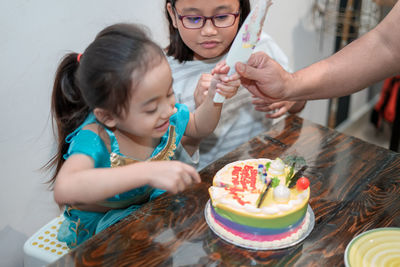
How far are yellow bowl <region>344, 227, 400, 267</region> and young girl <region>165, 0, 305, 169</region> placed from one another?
1.65 feet

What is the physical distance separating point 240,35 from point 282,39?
142 centimetres

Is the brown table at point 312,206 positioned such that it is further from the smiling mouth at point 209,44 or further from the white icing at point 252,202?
the smiling mouth at point 209,44

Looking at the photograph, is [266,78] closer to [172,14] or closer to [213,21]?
[213,21]

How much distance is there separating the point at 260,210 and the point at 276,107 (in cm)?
68

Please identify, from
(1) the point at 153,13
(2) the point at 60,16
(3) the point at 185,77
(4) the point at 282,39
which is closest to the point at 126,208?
(3) the point at 185,77

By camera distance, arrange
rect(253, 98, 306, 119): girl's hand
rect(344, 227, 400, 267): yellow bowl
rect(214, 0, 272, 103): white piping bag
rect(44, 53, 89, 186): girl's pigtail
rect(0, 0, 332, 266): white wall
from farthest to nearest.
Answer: rect(253, 98, 306, 119): girl's hand → rect(0, 0, 332, 266): white wall → rect(44, 53, 89, 186): girl's pigtail → rect(214, 0, 272, 103): white piping bag → rect(344, 227, 400, 267): yellow bowl

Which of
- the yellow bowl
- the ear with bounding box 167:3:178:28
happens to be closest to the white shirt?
the ear with bounding box 167:3:178:28

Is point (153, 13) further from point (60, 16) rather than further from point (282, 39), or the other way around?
point (282, 39)

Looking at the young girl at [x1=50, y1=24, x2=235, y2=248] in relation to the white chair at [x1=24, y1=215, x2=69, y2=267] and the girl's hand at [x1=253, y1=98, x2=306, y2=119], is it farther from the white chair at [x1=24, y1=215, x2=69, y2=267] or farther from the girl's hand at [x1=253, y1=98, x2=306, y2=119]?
the girl's hand at [x1=253, y1=98, x2=306, y2=119]

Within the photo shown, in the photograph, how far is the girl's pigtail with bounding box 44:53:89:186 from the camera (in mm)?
1070

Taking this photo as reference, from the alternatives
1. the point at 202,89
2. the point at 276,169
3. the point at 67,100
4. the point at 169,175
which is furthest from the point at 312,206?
the point at 67,100

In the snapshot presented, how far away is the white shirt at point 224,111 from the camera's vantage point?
1.46 m

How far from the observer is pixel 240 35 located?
0.98 meters

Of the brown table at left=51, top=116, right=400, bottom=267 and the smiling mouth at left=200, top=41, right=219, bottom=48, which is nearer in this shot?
the brown table at left=51, top=116, right=400, bottom=267
